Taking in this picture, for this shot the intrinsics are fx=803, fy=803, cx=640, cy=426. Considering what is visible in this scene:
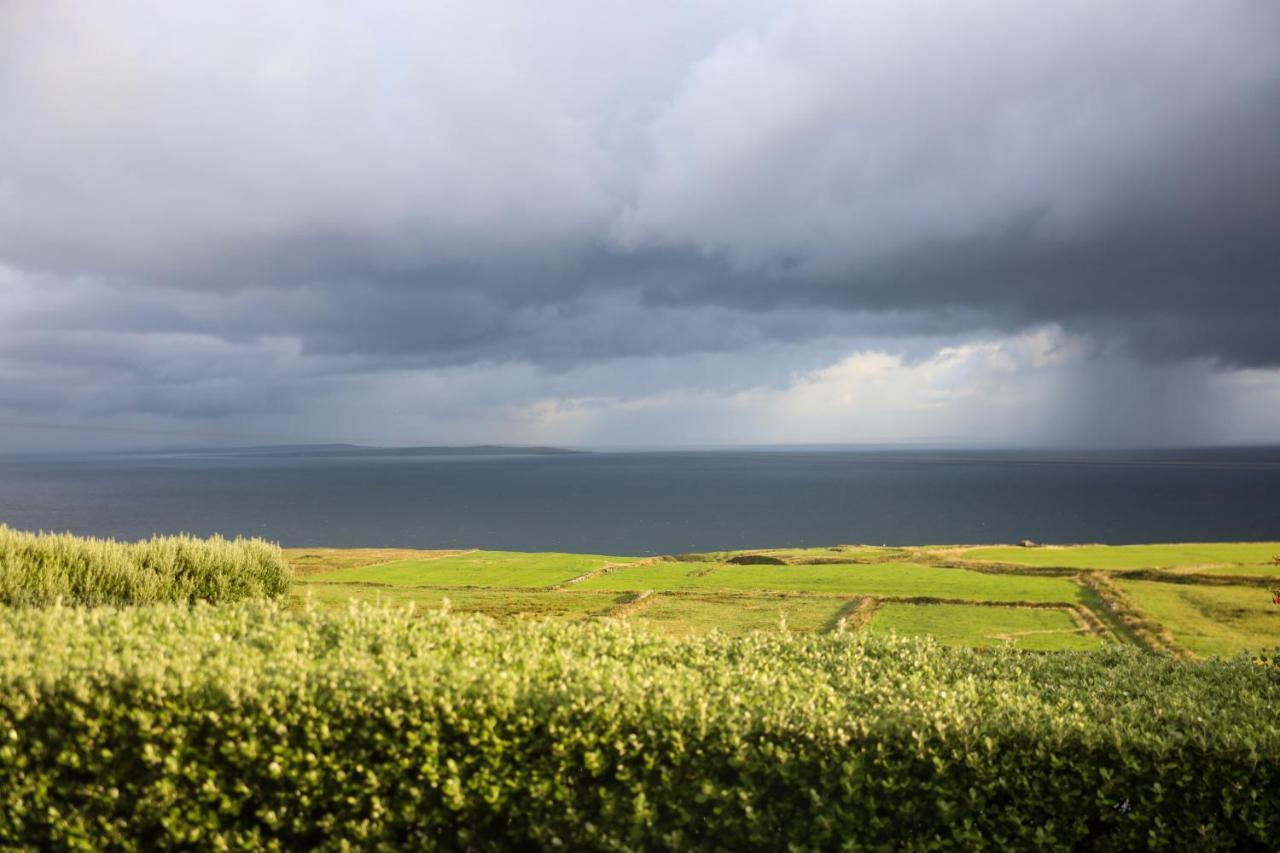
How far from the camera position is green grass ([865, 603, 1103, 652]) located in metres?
14.1

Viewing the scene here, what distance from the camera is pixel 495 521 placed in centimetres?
11756

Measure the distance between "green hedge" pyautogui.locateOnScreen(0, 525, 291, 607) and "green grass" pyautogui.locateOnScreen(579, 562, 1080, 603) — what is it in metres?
10.3

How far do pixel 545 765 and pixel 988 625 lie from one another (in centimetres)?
1276

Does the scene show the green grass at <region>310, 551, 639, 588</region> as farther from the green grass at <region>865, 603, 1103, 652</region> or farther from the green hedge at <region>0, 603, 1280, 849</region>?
the green hedge at <region>0, 603, 1280, 849</region>

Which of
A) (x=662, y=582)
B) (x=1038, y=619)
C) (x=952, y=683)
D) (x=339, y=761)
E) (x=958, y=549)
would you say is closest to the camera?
(x=339, y=761)

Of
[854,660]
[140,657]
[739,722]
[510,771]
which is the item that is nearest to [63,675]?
[140,657]

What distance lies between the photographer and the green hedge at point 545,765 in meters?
4.91

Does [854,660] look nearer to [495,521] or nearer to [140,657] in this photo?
[140,657]

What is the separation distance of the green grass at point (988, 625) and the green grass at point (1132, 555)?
7.69 m

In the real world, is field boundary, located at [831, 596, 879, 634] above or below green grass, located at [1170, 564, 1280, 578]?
below

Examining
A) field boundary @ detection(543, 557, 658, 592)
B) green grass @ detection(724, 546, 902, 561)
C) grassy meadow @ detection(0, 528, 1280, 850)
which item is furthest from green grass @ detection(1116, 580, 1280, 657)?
field boundary @ detection(543, 557, 658, 592)

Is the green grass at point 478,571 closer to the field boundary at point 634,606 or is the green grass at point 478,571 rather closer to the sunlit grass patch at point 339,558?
the sunlit grass patch at point 339,558

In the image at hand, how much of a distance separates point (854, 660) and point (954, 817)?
65.9 inches

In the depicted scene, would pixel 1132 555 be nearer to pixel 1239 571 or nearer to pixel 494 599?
pixel 1239 571
